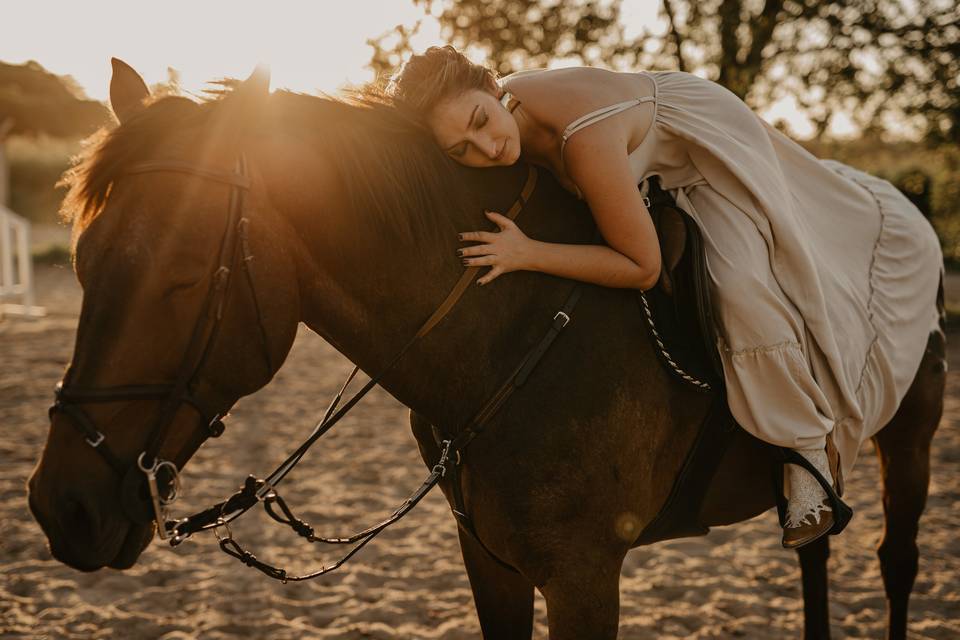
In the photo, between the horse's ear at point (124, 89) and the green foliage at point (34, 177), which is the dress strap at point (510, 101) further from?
the green foliage at point (34, 177)

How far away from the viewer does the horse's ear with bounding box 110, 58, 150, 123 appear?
192 cm

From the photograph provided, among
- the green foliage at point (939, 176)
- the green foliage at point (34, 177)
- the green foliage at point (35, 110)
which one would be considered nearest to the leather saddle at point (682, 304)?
the green foliage at point (939, 176)

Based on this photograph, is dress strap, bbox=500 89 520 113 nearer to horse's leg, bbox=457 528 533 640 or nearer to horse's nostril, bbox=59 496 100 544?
horse's leg, bbox=457 528 533 640

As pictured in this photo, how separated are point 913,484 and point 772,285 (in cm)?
177

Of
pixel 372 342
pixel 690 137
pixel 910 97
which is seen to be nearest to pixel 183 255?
pixel 372 342

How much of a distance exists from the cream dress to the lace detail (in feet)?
0.19

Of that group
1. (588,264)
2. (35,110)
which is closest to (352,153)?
(588,264)

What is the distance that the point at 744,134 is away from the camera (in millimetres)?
2467

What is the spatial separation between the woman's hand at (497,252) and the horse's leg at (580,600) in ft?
2.61

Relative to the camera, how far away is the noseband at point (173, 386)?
1.68m

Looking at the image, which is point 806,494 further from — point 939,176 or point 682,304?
point 939,176

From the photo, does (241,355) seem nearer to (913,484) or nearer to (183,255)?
(183,255)

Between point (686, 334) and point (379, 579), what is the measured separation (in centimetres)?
317

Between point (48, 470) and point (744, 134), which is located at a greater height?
point (744, 134)
